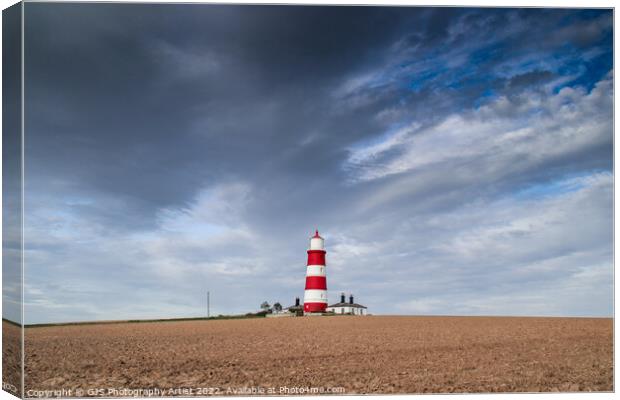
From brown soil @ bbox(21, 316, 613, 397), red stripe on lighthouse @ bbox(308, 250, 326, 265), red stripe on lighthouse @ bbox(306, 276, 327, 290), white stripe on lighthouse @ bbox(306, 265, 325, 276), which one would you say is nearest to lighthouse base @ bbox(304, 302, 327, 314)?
red stripe on lighthouse @ bbox(306, 276, 327, 290)

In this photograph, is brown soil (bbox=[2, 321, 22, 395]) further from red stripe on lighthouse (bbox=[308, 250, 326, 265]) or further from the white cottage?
the white cottage

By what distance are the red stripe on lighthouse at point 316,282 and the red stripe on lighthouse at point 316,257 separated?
2339 mm

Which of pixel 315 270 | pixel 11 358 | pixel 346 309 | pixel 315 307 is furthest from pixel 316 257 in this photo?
pixel 11 358

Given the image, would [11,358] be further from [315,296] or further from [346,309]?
→ [346,309]

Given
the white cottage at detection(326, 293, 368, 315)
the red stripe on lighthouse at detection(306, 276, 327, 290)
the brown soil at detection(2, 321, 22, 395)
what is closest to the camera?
the brown soil at detection(2, 321, 22, 395)

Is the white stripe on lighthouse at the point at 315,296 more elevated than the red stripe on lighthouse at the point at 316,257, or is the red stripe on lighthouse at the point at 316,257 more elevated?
the red stripe on lighthouse at the point at 316,257

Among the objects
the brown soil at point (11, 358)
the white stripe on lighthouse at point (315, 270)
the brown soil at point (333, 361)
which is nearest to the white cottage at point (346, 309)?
the white stripe on lighthouse at point (315, 270)

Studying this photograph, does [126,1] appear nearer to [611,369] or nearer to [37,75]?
[37,75]

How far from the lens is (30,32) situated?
15.4m

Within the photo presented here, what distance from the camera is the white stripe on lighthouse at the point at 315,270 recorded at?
3591 cm

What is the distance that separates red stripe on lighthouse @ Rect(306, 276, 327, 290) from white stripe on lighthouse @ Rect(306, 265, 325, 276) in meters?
0.33

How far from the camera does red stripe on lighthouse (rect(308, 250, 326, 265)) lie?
31.6 meters

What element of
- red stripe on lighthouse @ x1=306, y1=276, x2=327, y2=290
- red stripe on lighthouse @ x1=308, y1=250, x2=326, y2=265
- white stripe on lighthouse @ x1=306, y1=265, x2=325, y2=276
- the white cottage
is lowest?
the white cottage

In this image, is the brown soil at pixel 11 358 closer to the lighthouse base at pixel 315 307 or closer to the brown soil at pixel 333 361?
the brown soil at pixel 333 361
